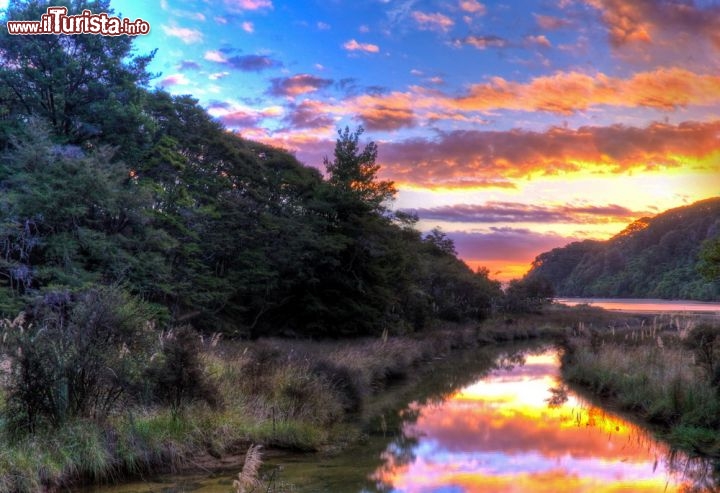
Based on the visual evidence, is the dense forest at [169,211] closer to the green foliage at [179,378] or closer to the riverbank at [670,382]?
the green foliage at [179,378]

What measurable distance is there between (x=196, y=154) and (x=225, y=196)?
2882 millimetres

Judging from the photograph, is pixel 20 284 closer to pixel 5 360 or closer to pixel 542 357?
pixel 5 360

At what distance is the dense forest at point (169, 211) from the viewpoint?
20734mm

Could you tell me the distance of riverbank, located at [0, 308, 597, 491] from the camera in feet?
28.0

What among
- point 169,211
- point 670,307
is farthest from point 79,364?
point 670,307

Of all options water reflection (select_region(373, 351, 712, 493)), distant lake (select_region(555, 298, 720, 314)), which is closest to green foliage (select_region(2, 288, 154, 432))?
water reflection (select_region(373, 351, 712, 493))

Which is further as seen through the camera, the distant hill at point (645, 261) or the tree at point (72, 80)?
the distant hill at point (645, 261)

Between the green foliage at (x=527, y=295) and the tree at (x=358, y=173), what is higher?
the tree at (x=358, y=173)

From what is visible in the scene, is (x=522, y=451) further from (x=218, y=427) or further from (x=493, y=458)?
(x=218, y=427)

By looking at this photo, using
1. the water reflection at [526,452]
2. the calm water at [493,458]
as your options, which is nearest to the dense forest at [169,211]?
the calm water at [493,458]

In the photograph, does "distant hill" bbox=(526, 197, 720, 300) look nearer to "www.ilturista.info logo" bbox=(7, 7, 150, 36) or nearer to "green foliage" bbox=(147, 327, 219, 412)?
"www.ilturista.info logo" bbox=(7, 7, 150, 36)

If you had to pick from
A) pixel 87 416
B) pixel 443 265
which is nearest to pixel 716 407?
pixel 87 416

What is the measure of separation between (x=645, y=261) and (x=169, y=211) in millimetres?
107901

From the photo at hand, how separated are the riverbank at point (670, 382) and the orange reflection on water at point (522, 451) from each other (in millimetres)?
737
